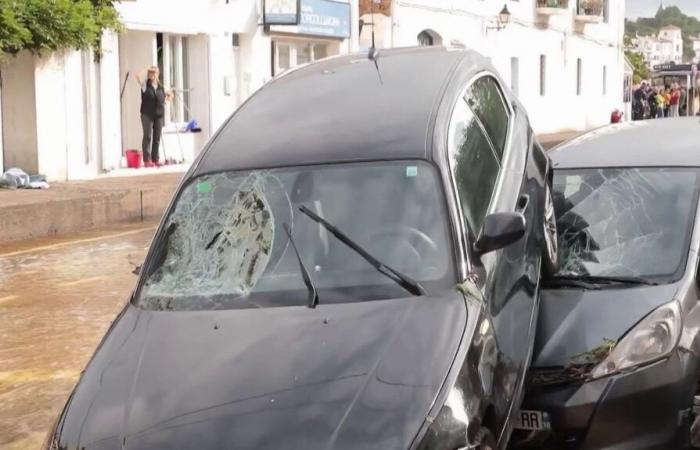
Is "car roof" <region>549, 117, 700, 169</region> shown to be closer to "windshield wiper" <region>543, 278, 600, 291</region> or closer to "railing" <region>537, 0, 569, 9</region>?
"windshield wiper" <region>543, 278, 600, 291</region>

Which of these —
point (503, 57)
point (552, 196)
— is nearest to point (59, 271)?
point (552, 196)

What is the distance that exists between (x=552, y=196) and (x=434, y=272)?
2112 mm

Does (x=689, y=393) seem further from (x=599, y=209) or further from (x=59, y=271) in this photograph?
(x=59, y=271)

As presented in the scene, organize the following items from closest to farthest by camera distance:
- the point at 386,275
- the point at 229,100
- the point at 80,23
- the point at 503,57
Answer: the point at 386,275 < the point at 80,23 < the point at 229,100 < the point at 503,57

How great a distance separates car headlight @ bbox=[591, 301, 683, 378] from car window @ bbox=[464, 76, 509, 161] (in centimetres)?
108

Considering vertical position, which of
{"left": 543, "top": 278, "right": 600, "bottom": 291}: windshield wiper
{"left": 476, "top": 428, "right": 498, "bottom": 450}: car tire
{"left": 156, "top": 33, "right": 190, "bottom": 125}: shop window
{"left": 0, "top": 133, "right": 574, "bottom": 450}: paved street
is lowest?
{"left": 0, "top": 133, "right": 574, "bottom": 450}: paved street

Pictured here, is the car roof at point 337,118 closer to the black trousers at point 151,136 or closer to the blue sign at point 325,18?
the black trousers at point 151,136

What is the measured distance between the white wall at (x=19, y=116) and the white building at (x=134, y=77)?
0.7 inches

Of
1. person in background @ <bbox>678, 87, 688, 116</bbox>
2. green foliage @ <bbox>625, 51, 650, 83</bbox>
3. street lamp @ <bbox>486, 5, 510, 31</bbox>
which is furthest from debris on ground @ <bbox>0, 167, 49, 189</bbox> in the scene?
green foliage @ <bbox>625, 51, 650, 83</bbox>

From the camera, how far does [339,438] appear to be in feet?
10.9

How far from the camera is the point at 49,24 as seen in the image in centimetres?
1702

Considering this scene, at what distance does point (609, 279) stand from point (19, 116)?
578 inches

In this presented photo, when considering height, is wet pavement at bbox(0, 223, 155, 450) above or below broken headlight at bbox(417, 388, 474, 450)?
below

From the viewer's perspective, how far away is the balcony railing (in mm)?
42463
